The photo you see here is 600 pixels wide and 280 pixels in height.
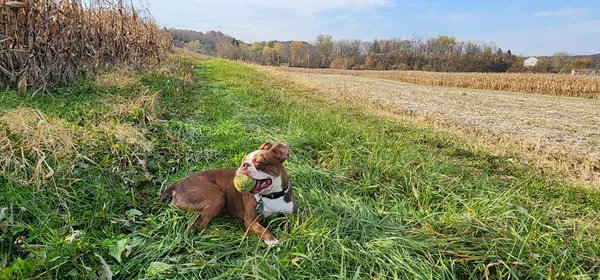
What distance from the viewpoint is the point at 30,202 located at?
2385 millimetres

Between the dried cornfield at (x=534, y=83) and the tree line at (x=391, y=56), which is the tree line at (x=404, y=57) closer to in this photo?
the tree line at (x=391, y=56)

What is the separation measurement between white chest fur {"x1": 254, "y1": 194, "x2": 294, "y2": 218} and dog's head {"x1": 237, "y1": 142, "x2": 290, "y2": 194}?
0.34 ft

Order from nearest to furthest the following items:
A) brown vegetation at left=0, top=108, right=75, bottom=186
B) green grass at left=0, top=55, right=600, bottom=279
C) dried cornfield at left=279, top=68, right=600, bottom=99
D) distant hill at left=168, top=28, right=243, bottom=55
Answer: green grass at left=0, top=55, right=600, bottom=279, brown vegetation at left=0, top=108, right=75, bottom=186, dried cornfield at left=279, top=68, right=600, bottom=99, distant hill at left=168, top=28, right=243, bottom=55

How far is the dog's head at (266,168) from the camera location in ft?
6.79

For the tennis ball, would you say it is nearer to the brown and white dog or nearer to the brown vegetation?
the brown and white dog

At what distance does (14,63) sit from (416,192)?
277 inches

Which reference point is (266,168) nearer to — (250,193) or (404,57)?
(250,193)

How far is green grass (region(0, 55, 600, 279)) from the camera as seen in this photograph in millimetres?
1970

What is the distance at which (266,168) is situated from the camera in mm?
2123

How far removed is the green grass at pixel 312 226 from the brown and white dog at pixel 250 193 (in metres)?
0.10

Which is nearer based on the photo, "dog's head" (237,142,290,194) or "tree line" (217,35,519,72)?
"dog's head" (237,142,290,194)

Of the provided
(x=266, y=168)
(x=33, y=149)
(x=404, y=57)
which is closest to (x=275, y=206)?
(x=266, y=168)

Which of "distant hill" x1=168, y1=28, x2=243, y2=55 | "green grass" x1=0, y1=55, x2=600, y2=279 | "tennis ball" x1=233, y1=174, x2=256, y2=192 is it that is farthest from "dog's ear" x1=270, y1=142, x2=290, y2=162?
"distant hill" x1=168, y1=28, x2=243, y2=55

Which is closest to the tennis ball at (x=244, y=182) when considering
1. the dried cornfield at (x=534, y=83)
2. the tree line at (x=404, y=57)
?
the dried cornfield at (x=534, y=83)
